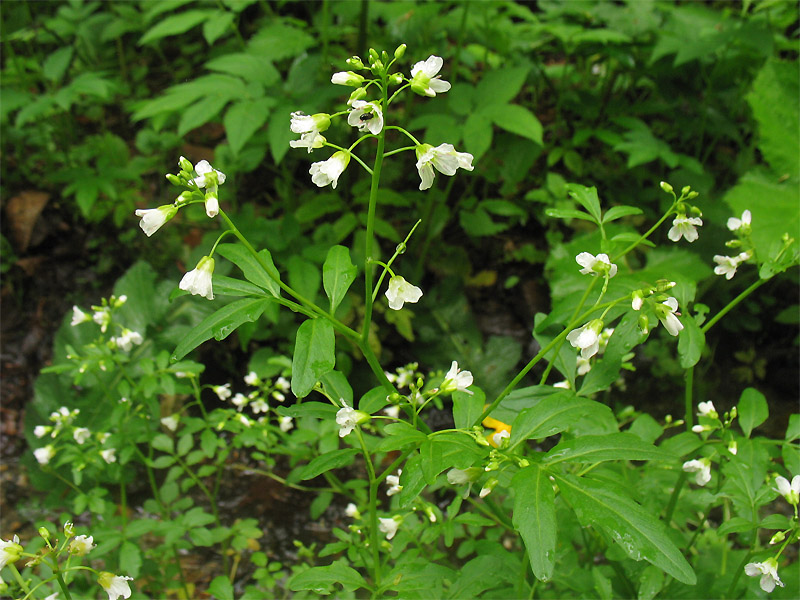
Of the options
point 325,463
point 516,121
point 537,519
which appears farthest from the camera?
point 516,121

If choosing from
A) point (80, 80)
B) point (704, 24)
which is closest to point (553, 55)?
point (704, 24)

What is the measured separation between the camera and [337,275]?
1184mm

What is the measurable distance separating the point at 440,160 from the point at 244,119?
1614 millimetres

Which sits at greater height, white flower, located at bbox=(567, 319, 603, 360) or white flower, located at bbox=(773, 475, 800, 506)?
white flower, located at bbox=(567, 319, 603, 360)

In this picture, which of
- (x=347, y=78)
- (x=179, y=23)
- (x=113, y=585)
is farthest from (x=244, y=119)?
(x=113, y=585)

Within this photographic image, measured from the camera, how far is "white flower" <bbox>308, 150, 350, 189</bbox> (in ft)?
3.35

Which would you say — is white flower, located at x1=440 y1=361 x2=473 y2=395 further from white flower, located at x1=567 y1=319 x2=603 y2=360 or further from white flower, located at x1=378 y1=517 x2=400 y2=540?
white flower, located at x1=378 y1=517 x2=400 y2=540

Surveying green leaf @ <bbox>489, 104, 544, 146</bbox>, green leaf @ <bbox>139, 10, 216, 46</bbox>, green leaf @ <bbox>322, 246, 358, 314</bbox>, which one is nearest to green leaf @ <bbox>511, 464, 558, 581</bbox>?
green leaf @ <bbox>322, 246, 358, 314</bbox>

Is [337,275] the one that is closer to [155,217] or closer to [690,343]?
[155,217]

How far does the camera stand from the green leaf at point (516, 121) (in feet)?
8.24

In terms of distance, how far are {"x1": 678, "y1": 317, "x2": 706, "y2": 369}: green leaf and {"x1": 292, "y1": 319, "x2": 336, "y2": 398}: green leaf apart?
634 millimetres

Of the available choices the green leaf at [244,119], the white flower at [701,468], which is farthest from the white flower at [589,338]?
the green leaf at [244,119]

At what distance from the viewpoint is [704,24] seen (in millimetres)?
3068

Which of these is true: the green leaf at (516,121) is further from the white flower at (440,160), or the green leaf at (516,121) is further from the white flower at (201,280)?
the white flower at (201,280)
